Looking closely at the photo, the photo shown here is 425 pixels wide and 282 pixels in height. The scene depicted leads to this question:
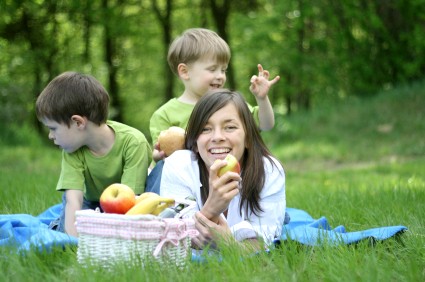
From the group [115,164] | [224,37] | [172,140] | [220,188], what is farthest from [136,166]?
[224,37]

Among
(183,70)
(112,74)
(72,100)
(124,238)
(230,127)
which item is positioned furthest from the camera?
(112,74)

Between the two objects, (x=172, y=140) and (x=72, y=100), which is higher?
(x=72, y=100)

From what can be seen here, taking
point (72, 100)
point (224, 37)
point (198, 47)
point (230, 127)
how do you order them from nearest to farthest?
point (230, 127)
point (72, 100)
point (198, 47)
point (224, 37)

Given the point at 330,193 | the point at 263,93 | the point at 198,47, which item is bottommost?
the point at 330,193

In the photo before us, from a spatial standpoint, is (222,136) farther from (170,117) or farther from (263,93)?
(170,117)

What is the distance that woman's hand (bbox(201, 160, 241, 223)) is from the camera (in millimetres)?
2920

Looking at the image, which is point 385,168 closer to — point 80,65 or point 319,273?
point 319,273

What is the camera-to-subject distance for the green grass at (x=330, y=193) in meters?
2.62

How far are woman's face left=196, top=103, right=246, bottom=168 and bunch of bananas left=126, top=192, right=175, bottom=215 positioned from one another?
0.47m

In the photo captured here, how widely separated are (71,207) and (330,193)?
7.17 ft

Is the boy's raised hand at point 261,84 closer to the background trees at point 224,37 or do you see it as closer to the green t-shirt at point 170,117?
the green t-shirt at point 170,117

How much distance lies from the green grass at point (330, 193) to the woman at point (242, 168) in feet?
0.74

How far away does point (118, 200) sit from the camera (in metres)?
2.92

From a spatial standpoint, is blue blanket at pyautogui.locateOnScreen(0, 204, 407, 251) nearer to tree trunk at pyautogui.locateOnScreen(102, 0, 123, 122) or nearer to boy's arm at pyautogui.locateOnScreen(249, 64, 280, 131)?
boy's arm at pyautogui.locateOnScreen(249, 64, 280, 131)
